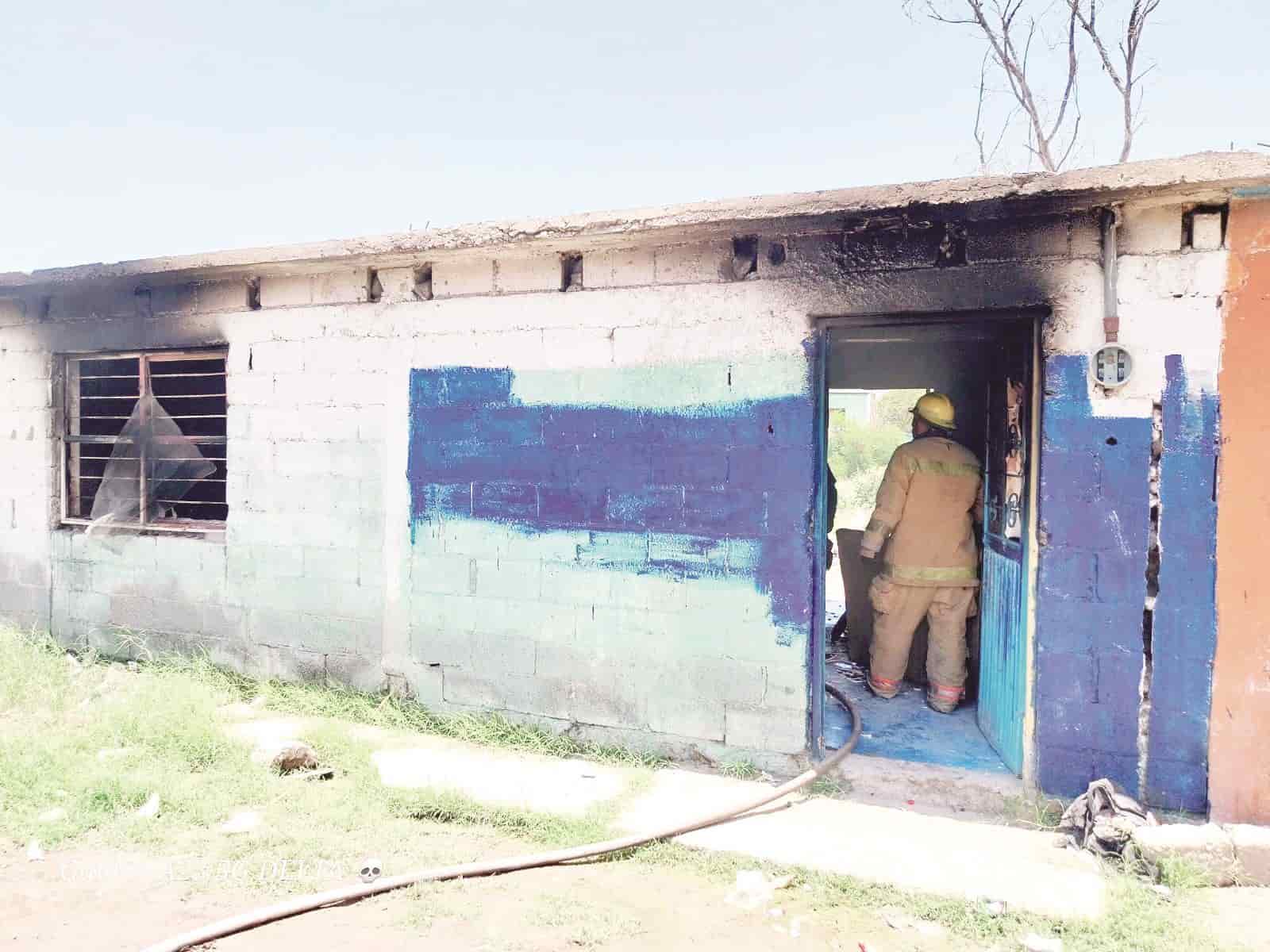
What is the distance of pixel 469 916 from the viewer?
314 centimetres

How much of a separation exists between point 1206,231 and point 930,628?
276 cm

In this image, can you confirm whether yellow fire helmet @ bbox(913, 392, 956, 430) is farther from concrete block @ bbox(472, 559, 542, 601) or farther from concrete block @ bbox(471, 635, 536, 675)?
concrete block @ bbox(471, 635, 536, 675)

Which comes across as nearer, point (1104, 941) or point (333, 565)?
point (1104, 941)

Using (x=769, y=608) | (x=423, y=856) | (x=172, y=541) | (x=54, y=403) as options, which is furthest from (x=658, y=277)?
(x=54, y=403)

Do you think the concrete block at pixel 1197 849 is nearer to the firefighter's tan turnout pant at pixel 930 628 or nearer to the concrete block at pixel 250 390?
the firefighter's tan turnout pant at pixel 930 628

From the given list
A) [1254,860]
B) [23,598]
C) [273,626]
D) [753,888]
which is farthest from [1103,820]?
[23,598]

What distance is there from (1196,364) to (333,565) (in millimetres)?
4990

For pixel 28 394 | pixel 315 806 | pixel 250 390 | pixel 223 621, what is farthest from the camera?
pixel 28 394

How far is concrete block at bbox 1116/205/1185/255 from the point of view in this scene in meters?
3.73

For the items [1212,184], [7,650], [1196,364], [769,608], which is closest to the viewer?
[1212,184]

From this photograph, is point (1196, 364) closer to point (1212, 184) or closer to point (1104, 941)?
point (1212, 184)

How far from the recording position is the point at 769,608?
4426 millimetres

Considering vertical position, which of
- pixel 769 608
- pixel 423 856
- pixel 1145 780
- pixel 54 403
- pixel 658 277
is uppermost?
pixel 658 277

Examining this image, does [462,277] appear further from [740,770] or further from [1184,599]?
[1184,599]
